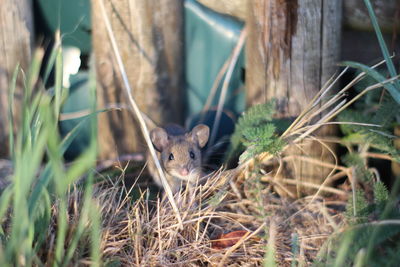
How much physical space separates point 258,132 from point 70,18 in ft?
5.26

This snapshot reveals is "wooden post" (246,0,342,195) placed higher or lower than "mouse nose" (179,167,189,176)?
higher

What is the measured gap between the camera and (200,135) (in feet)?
11.6

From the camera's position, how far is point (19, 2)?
3.49 m

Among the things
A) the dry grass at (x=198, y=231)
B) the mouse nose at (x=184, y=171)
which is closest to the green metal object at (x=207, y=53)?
the mouse nose at (x=184, y=171)

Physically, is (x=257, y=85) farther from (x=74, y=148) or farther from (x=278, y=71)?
(x=74, y=148)

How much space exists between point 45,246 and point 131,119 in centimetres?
164

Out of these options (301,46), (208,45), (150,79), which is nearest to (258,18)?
(301,46)

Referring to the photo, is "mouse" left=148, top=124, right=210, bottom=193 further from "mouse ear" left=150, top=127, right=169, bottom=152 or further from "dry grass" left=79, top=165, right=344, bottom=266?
"dry grass" left=79, top=165, right=344, bottom=266

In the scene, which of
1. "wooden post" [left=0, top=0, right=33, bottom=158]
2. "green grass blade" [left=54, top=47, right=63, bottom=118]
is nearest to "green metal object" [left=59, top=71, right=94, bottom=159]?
"wooden post" [left=0, top=0, right=33, bottom=158]

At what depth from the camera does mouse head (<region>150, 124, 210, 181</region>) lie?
348cm

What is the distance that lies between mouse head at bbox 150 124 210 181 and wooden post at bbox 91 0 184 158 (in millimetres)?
313

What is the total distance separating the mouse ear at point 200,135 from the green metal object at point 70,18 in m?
0.94

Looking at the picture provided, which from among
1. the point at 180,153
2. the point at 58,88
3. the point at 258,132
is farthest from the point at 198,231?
the point at 58,88

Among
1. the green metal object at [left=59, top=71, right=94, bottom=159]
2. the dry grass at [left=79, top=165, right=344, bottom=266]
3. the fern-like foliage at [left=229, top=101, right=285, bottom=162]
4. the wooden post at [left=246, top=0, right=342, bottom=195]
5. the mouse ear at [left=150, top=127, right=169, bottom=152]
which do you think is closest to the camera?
the dry grass at [left=79, top=165, right=344, bottom=266]
